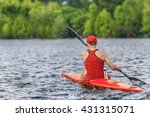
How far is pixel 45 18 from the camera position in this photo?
9200cm

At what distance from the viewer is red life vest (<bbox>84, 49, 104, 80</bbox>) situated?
19.8m

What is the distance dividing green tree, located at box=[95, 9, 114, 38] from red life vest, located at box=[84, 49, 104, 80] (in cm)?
7158

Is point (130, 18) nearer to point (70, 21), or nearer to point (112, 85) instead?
point (70, 21)

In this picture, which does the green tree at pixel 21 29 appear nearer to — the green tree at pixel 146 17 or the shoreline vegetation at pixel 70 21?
the shoreline vegetation at pixel 70 21

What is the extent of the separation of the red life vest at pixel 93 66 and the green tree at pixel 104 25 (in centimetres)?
7158

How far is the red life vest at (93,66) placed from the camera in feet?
65.0

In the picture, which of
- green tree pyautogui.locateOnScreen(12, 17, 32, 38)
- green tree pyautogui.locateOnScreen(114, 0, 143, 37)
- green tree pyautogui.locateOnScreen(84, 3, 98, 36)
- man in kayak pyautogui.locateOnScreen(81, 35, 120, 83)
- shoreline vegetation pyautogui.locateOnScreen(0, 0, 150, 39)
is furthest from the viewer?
green tree pyautogui.locateOnScreen(12, 17, 32, 38)

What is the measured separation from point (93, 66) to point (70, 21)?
7491cm


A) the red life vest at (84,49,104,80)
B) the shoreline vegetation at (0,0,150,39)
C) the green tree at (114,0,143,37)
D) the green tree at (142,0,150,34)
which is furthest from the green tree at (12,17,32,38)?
the red life vest at (84,49,104,80)

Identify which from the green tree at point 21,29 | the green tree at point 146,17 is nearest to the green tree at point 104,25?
the green tree at point 146,17

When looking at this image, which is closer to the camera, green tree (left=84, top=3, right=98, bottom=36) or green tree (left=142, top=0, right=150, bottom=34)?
green tree (left=142, top=0, right=150, bottom=34)

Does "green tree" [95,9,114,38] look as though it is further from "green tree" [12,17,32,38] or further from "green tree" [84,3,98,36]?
"green tree" [12,17,32,38]

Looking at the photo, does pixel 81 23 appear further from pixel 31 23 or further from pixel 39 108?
pixel 39 108

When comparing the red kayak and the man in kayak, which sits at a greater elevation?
the man in kayak
